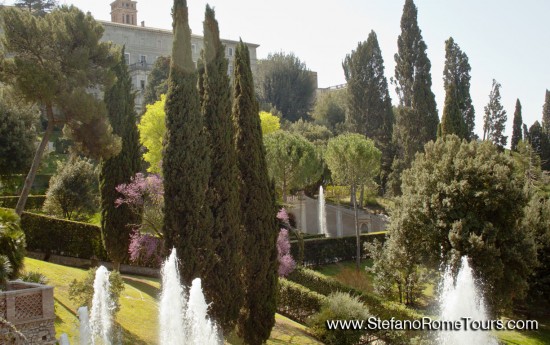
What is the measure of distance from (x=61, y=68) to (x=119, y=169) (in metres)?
4.24

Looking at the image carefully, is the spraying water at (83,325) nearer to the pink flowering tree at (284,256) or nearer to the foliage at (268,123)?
the pink flowering tree at (284,256)

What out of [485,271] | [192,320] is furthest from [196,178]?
[485,271]

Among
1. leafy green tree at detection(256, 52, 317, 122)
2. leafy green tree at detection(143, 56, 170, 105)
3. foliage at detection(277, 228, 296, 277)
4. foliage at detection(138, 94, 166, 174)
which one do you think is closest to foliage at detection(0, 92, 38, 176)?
foliage at detection(138, 94, 166, 174)

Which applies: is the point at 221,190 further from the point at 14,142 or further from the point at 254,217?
the point at 14,142

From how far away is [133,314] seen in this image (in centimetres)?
1680

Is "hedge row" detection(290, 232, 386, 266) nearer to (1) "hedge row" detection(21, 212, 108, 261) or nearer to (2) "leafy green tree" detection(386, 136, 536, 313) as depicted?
(2) "leafy green tree" detection(386, 136, 536, 313)

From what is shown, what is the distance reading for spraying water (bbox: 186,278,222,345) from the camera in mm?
14695

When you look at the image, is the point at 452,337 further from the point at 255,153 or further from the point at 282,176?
the point at 282,176

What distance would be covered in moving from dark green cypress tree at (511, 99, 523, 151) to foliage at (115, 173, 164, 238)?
157ft

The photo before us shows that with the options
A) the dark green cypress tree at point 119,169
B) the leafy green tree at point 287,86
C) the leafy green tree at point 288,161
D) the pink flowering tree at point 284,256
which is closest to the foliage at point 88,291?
the dark green cypress tree at point 119,169

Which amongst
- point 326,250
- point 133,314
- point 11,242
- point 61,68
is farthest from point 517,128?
point 11,242

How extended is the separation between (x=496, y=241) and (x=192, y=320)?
12.8m

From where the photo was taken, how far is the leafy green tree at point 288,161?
119ft

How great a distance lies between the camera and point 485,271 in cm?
2158
